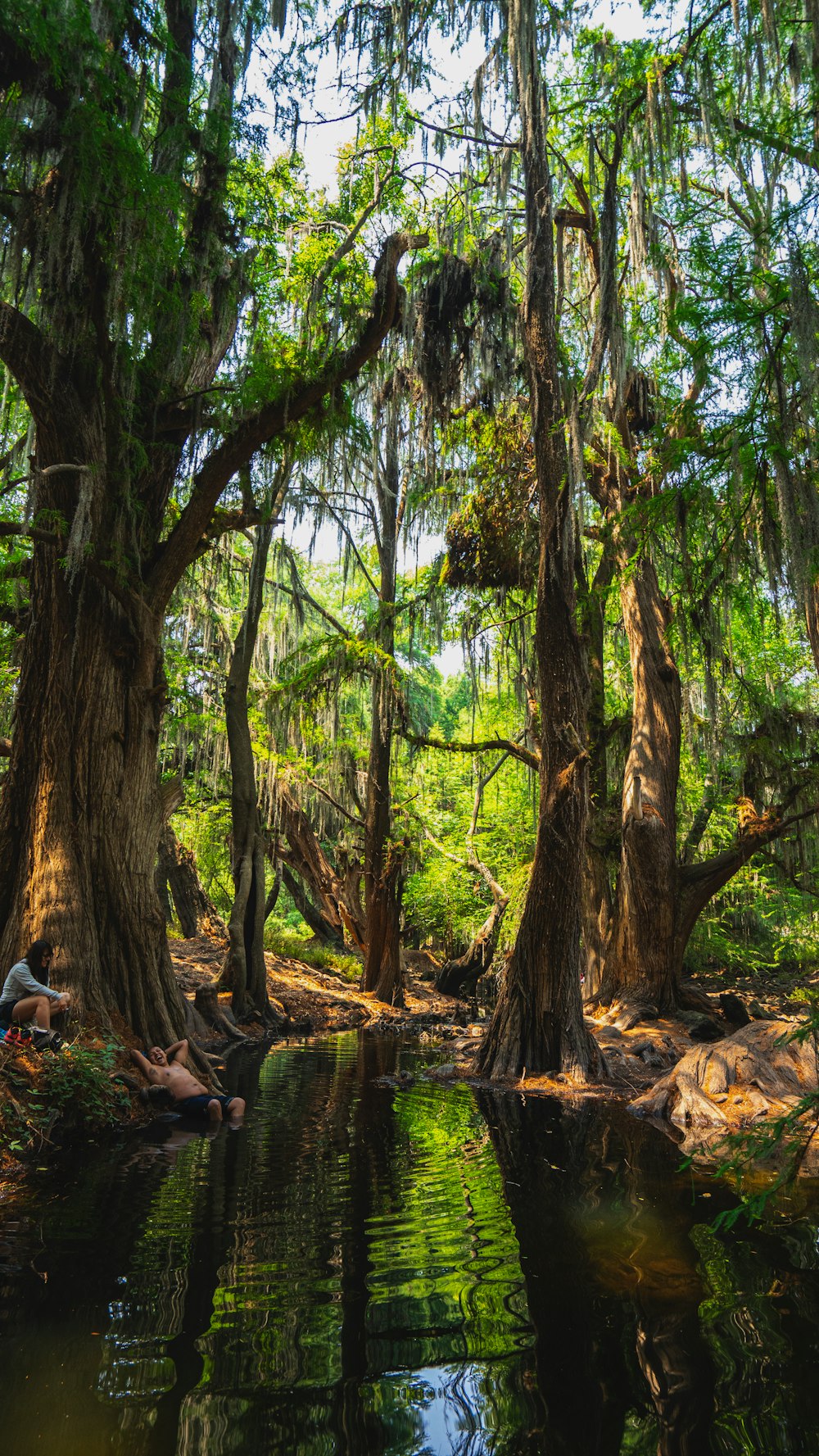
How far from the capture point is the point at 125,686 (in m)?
8.99

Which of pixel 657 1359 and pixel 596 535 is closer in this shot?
pixel 657 1359

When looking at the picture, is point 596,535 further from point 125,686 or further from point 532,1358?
point 532,1358

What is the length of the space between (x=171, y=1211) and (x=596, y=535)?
11.1 m

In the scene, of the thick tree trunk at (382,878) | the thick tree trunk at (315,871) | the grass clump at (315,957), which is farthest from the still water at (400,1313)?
the thick tree trunk at (315,871)

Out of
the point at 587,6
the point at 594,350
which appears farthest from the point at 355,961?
the point at 587,6

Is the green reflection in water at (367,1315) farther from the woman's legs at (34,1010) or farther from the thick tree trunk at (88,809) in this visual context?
the thick tree trunk at (88,809)

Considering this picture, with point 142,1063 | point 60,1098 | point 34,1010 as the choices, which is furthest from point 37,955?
point 142,1063

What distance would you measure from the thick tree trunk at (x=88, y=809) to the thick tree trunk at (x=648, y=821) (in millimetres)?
6596

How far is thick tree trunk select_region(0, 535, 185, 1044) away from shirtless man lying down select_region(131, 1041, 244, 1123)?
399mm

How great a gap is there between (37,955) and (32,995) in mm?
311

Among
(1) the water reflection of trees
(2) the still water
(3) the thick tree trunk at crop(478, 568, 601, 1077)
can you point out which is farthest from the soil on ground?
(1) the water reflection of trees

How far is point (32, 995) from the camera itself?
702 centimetres

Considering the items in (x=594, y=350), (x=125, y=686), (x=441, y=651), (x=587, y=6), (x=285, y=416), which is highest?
(x=587, y=6)

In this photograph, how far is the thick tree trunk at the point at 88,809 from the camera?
7.83 meters
